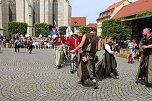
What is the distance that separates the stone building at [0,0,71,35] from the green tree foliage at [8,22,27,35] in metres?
1.48

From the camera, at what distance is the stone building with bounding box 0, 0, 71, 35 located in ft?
168

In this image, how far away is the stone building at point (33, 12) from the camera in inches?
2012

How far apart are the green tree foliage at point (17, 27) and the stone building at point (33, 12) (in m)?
1.48

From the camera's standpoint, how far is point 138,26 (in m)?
19.2

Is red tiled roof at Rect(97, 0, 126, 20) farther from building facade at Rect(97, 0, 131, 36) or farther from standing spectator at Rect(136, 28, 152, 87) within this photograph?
standing spectator at Rect(136, 28, 152, 87)

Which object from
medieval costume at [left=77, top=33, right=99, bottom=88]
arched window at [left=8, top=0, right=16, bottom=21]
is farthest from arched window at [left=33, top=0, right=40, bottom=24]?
medieval costume at [left=77, top=33, right=99, bottom=88]

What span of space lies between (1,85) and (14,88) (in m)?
0.60

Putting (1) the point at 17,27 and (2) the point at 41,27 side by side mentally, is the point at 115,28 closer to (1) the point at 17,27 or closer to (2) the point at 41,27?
(2) the point at 41,27

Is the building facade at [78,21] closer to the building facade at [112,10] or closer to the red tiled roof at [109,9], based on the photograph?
the building facade at [112,10]

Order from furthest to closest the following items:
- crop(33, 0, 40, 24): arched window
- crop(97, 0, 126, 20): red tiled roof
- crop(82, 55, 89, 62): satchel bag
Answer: crop(97, 0, 126, 20): red tiled roof
crop(33, 0, 40, 24): arched window
crop(82, 55, 89, 62): satchel bag

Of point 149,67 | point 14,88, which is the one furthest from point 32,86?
point 149,67

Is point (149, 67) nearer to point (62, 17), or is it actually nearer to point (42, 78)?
point (42, 78)

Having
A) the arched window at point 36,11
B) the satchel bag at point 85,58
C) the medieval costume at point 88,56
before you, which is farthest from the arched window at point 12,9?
the satchel bag at point 85,58

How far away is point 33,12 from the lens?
2320 inches
